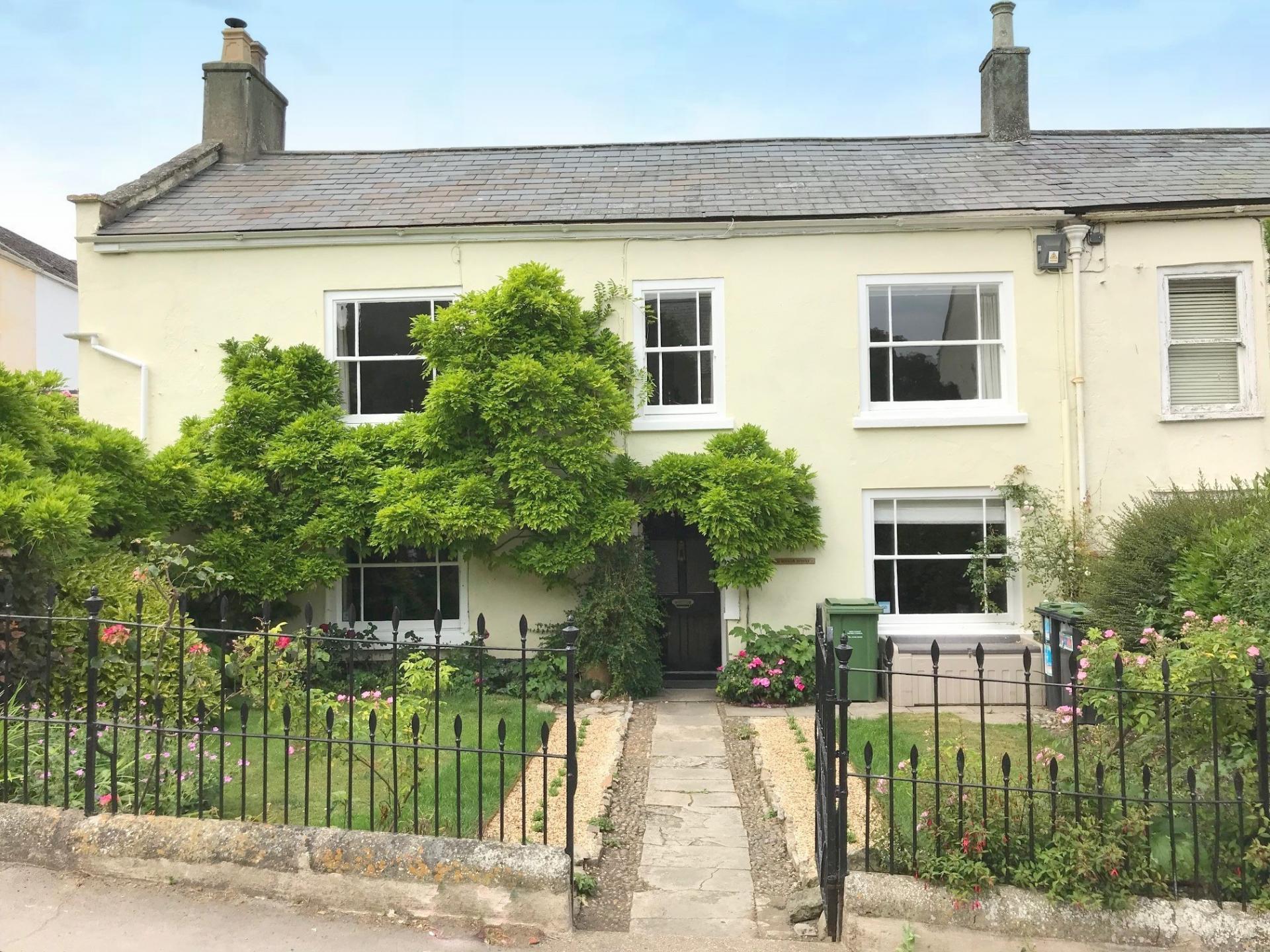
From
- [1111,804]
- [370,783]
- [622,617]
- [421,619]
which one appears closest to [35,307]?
[421,619]

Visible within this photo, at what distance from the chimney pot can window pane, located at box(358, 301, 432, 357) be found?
9.08 m

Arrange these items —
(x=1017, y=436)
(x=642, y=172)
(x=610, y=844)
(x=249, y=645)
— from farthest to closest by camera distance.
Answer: (x=642, y=172), (x=1017, y=436), (x=249, y=645), (x=610, y=844)

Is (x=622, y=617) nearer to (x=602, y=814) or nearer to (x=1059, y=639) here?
(x=602, y=814)

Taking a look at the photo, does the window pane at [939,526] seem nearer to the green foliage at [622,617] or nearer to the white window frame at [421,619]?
the green foliage at [622,617]

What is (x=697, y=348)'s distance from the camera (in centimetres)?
1084

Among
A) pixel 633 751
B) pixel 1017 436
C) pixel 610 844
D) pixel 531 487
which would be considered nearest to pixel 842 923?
pixel 610 844

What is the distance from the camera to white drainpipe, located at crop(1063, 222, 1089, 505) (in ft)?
34.4

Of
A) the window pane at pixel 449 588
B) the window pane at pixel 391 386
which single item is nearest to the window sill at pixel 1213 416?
the window pane at pixel 449 588

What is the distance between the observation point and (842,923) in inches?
171

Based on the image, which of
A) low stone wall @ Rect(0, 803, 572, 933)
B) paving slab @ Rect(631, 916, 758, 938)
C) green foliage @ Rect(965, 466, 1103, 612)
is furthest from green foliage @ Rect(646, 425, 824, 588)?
low stone wall @ Rect(0, 803, 572, 933)

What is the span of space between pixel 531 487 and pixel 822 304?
4.09 meters

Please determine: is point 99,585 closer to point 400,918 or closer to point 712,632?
point 400,918

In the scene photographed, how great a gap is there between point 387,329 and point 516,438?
2.60m

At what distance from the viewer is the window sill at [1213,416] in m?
10.5
